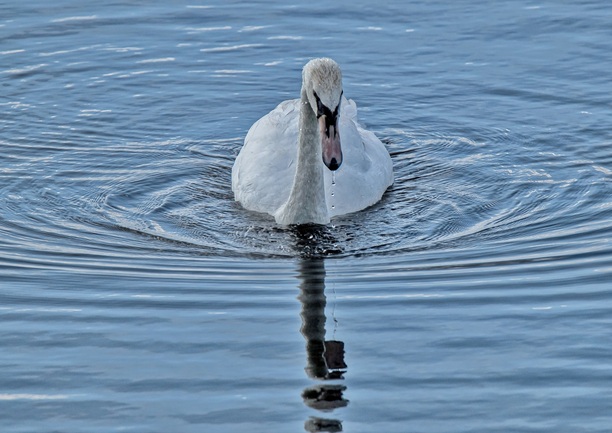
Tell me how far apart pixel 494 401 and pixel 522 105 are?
875 centimetres

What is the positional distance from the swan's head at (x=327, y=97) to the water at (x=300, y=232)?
1.16 m

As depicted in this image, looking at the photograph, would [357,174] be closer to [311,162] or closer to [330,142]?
[311,162]

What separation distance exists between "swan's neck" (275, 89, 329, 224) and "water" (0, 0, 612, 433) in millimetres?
226

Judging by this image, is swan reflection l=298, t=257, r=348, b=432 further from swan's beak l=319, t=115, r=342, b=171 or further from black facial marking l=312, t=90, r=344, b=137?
black facial marking l=312, t=90, r=344, b=137

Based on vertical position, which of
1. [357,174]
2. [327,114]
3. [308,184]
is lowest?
[327,114]

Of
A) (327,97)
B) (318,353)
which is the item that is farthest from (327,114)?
(318,353)

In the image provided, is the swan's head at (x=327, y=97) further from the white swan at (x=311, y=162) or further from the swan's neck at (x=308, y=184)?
the swan's neck at (x=308, y=184)

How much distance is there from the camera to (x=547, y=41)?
61.6ft

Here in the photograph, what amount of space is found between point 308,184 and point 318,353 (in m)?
3.62

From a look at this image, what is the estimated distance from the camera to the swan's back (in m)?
13.6

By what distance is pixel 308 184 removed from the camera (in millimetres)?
13078

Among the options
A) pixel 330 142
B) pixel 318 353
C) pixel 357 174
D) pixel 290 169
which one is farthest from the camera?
pixel 290 169

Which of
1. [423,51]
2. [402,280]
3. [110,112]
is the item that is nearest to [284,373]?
[402,280]

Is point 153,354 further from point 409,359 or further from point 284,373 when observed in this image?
point 409,359
